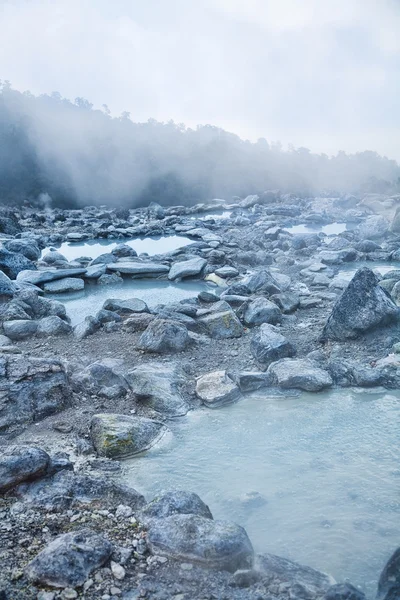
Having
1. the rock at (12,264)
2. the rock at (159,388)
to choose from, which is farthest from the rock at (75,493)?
the rock at (12,264)

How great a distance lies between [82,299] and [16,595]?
5.21 meters

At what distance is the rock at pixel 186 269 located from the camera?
7594 millimetres

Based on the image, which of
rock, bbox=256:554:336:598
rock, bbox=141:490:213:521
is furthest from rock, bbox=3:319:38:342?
rock, bbox=256:554:336:598

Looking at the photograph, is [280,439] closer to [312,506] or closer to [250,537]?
[312,506]

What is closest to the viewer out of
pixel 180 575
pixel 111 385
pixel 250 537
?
pixel 180 575

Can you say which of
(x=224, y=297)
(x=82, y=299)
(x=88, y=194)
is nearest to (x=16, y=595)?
(x=224, y=297)

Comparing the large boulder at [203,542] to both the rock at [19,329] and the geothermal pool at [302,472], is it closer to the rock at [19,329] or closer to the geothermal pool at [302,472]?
the geothermal pool at [302,472]

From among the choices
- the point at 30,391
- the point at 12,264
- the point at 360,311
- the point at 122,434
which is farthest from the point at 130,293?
the point at 122,434

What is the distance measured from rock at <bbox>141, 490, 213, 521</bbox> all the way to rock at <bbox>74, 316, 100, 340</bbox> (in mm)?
2655

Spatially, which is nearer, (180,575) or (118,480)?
(180,575)

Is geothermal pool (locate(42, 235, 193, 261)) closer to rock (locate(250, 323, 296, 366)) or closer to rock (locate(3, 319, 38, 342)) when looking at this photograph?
rock (locate(3, 319, 38, 342))

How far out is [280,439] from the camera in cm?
290

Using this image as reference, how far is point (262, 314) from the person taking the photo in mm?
4977

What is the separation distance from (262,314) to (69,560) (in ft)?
11.3
